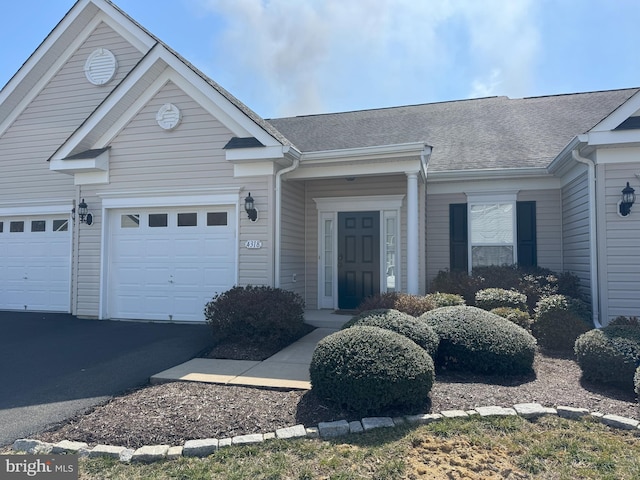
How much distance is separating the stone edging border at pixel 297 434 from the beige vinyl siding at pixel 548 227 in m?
6.17

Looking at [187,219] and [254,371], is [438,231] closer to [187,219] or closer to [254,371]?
[187,219]

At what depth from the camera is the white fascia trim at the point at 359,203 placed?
10079mm

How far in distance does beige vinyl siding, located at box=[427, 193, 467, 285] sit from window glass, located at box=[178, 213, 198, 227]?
534 centimetres

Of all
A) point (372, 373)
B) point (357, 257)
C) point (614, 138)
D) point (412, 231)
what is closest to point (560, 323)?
point (412, 231)

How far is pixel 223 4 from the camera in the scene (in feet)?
39.8

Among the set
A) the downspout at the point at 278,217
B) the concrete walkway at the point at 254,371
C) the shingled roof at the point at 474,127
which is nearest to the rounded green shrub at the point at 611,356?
the concrete walkway at the point at 254,371

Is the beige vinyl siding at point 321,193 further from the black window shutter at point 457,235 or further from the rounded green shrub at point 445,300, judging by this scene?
the rounded green shrub at point 445,300

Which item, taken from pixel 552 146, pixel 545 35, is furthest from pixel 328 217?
pixel 545 35

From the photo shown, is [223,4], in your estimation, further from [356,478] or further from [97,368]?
[356,478]

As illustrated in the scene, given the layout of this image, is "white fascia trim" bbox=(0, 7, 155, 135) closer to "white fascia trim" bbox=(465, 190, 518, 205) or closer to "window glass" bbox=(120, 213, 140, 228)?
"window glass" bbox=(120, 213, 140, 228)

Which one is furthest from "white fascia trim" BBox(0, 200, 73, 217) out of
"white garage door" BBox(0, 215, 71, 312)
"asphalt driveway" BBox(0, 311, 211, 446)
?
"asphalt driveway" BBox(0, 311, 211, 446)

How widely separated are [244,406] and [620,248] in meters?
6.84

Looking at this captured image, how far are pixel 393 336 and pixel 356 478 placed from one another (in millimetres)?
1704

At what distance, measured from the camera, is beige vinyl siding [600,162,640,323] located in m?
7.44
